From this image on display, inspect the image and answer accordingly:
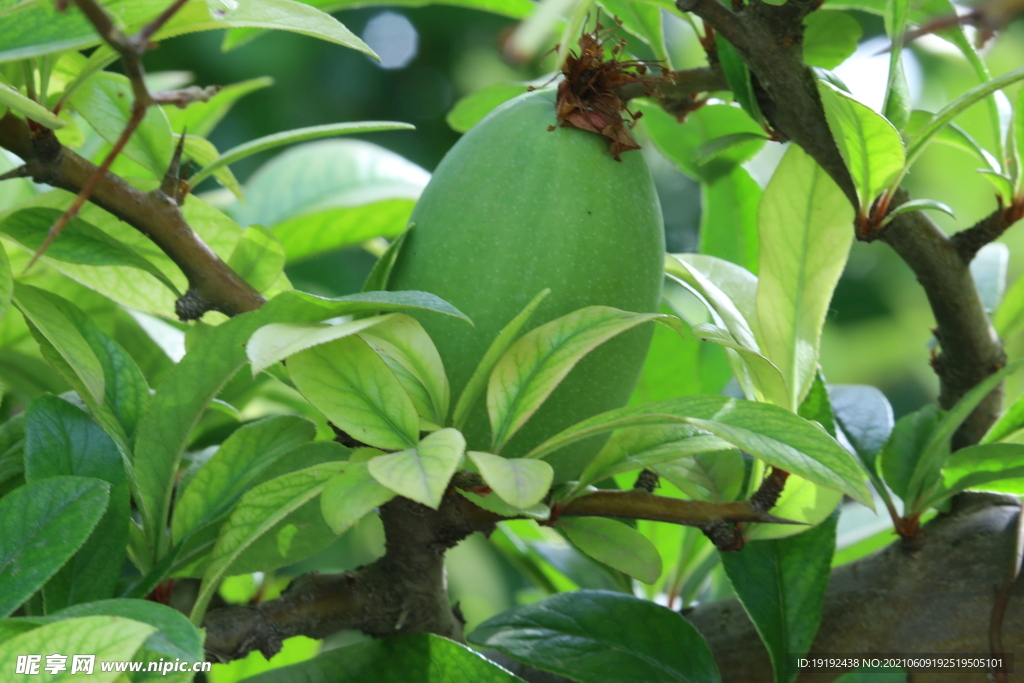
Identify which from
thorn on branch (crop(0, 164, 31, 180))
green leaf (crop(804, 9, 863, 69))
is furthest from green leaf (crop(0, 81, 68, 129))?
green leaf (crop(804, 9, 863, 69))

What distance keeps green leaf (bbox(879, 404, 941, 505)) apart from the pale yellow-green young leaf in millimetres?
293

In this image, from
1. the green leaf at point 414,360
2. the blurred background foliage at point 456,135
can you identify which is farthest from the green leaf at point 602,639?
the blurred background foliage at point 456,135

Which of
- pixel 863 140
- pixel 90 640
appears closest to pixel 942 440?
pixel 863 140

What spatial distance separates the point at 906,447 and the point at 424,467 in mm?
301

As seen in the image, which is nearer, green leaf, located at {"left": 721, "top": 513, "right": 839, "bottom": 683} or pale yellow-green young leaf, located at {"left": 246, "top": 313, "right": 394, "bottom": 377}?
pale yellow-green young leaf, located at {"left": 246, "top": 313, "right": 394, "bottom": 377}

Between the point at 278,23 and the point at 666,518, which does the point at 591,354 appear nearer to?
the point at 666,518

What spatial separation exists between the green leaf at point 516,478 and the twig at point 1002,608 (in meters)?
0.26

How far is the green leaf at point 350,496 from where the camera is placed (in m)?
0.28

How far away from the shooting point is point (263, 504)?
313 millimetres

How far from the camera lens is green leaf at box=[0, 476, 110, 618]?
1.00 ft

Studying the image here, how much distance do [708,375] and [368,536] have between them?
764mm

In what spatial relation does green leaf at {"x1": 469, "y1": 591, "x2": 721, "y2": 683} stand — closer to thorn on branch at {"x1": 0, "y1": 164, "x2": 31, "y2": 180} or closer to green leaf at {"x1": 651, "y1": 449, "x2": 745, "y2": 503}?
green leaf at {"x1": 651, "y1": 449, "x2": 745, "y2": 503}

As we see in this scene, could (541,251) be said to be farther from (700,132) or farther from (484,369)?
(700,132)

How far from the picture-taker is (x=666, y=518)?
0.37m
